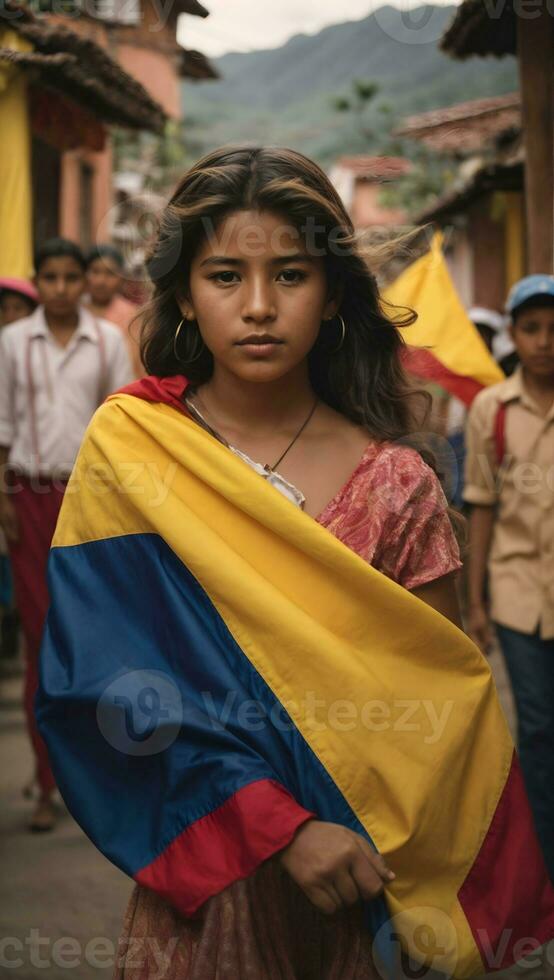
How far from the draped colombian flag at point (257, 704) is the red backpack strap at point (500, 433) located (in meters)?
2.56

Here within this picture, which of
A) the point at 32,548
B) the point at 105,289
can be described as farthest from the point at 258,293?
the point at 105,289

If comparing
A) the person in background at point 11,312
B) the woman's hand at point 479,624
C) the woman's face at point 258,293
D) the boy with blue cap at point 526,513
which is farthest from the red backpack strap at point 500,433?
the person in background at point 11,312

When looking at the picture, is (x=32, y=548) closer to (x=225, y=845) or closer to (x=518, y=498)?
(x=518, y=498)

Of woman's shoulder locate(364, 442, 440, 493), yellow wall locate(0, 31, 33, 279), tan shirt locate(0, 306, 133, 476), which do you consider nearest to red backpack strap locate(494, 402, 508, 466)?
tan shirt locate(0, 306, 133, 476)

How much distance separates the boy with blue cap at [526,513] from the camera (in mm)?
4539

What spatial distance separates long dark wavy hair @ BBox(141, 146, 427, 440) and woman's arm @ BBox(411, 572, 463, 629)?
31 cm

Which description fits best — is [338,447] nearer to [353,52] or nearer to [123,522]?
[123,522]

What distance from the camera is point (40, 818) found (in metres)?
5.38

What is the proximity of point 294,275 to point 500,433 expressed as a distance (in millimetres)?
2590

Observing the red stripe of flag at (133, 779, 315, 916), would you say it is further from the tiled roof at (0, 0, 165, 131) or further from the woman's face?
the tiled roof at (0, 0, 165, 131)

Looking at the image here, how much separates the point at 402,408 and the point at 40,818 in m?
3.37

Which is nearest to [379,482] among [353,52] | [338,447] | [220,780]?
[338,447]

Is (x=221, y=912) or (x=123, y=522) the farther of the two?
(x=123, y=522)

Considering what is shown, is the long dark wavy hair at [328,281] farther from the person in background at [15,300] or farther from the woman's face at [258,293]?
the person in background at [15,300]
